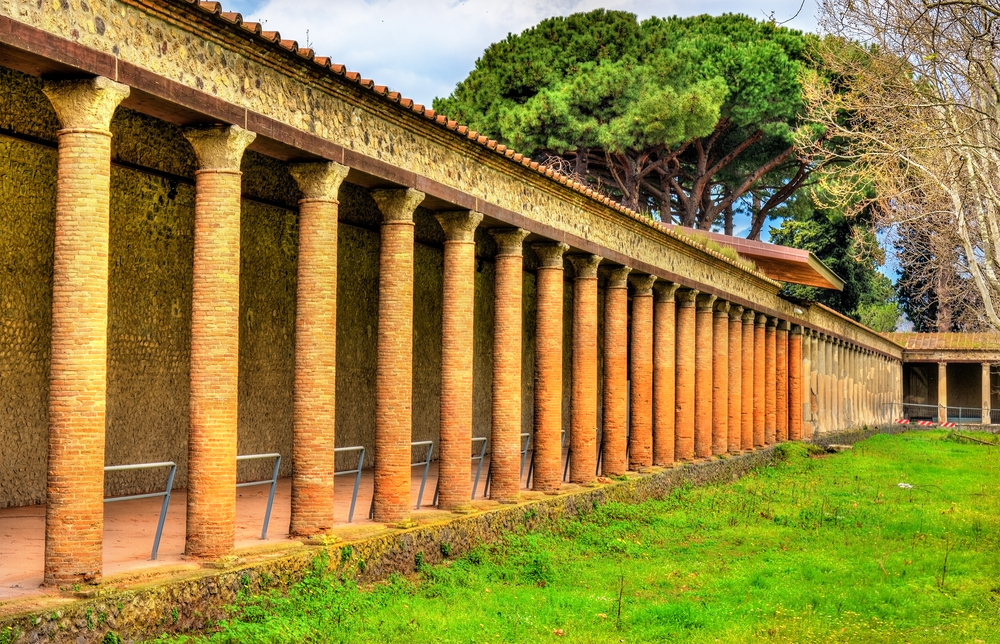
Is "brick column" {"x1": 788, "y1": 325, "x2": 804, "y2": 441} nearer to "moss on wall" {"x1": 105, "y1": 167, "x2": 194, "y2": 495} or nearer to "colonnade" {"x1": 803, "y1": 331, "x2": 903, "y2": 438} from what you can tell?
"colonnade" {"x1": 803, "y1": 331, "x2": 903, "y2": 438}

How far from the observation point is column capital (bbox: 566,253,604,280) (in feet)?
59.4

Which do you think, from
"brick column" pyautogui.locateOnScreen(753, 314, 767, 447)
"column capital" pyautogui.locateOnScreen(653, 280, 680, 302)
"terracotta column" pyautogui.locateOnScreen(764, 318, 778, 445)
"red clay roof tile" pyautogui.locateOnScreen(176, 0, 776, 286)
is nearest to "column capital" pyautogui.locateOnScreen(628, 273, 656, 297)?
"column capital" pyautogui.locateOnScreen(653, 280, 680, 302)

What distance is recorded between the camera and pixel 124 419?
13.2 metres

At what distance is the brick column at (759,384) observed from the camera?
29828mm

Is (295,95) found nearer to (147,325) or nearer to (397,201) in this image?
(397,201)

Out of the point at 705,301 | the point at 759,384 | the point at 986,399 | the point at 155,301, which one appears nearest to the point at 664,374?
the point at 705,301

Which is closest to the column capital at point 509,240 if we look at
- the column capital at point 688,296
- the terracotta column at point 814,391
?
the column capital at point 688,296

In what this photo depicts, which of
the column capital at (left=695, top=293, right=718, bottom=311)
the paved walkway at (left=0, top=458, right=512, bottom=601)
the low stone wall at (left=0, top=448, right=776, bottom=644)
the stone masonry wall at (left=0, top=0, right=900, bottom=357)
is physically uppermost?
the stone masonry wall at (left=0, top=0, right=900, bottom=357)

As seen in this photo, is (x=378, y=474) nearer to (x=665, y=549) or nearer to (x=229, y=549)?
(x=229, y=549)

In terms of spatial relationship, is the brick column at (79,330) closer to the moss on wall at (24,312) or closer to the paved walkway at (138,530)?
the paved walkway at (138,530)

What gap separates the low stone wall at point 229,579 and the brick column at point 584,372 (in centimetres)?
203

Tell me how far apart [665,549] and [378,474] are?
4370 millimetres

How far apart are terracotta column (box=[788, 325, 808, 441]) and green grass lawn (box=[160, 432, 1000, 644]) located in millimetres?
14102

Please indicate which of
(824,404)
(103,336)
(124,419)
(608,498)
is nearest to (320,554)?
(103,336)
